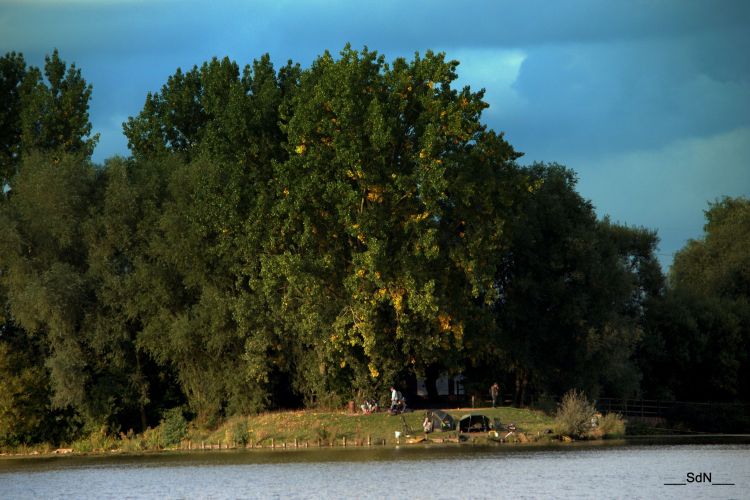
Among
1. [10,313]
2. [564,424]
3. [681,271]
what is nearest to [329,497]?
[564,424]

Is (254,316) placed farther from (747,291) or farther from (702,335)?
(747,291)

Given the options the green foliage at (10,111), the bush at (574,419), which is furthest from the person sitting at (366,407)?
the green foliage at (10,111)

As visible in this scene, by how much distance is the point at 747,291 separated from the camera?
9981cm

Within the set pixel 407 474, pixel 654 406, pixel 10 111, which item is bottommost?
pixel 407 474

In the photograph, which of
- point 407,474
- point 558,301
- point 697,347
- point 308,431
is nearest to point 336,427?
point 308,431

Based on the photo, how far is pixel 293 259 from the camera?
60188mm

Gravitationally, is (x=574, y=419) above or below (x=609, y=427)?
above

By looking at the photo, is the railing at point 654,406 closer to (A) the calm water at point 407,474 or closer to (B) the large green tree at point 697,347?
(B) the large green tree at point 697,347

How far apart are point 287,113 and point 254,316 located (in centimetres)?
1121

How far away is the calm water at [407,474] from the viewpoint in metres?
38.1

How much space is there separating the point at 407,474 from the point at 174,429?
27.3m

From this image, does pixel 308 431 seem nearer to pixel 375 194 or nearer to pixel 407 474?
pixel 375 194

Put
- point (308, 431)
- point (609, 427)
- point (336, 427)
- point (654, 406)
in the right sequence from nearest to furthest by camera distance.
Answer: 1. point (336, 427)
2. point (308, 431)
3. point (609, 427)
4. point (654, 406)

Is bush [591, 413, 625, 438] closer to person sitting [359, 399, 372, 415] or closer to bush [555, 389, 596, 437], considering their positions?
bush [555, 389, 596, 437]
